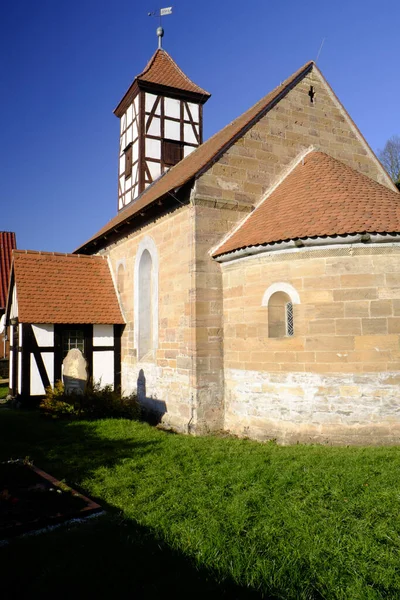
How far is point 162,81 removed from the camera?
57.2 ft

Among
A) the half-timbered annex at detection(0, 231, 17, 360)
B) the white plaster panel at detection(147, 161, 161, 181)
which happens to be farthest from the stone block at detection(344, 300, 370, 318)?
the half-timbered annex at detection(0, 231, 17, 360)

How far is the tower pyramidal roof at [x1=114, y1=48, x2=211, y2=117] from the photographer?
56.1 feet

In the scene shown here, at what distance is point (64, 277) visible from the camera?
1343 cm

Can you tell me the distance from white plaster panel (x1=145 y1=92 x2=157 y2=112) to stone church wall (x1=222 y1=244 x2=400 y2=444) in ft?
37.7

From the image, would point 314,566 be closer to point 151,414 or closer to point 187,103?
point 151,414

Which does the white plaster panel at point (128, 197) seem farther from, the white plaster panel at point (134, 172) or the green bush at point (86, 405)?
the green bush at point (86, 405)

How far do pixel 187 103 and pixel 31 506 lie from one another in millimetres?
16721

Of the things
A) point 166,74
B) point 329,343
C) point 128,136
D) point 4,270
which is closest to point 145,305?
point 329,343

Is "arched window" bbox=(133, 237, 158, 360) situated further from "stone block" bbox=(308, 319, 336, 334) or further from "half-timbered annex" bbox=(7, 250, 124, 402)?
"stone block" bbox=(308, 319, 336, 334)

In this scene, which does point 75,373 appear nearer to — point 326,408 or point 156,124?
point 326,408

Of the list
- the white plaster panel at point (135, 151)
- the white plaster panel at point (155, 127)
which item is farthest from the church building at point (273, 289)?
the white plaster panel at point (155, 127)

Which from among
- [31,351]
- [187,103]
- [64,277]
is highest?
[187,103]

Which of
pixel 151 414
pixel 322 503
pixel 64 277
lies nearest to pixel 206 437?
pixel 151 414

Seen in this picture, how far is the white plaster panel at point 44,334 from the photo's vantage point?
11836mm
